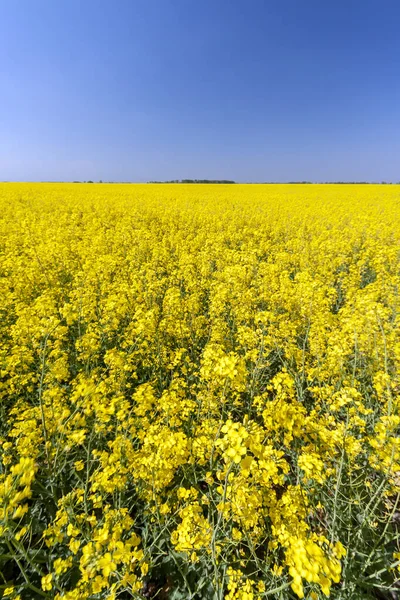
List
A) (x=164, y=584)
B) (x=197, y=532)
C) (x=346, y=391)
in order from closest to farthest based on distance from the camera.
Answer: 1. (x=197, y=532)
2. (x=346, y=391)
3. (x=164, y=584)

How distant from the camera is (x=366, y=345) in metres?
3.36

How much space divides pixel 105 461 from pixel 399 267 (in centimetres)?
714

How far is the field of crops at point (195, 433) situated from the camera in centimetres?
151

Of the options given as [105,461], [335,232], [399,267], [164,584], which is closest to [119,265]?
[105,461]

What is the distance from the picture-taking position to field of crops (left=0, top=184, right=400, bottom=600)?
4.97ft

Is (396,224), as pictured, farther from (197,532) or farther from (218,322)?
(197,532)

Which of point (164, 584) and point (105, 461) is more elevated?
point (105, 461)

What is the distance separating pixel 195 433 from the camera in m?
2.33

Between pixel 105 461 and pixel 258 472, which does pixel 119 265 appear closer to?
pixel 105 461

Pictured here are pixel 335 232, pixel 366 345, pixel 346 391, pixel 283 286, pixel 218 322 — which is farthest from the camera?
pixel 335 232

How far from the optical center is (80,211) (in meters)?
14.1

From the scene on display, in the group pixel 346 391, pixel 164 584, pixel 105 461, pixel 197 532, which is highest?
pixel 346 391

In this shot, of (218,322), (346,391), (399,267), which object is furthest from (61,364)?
(399,267)

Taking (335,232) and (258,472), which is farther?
(335,232)
